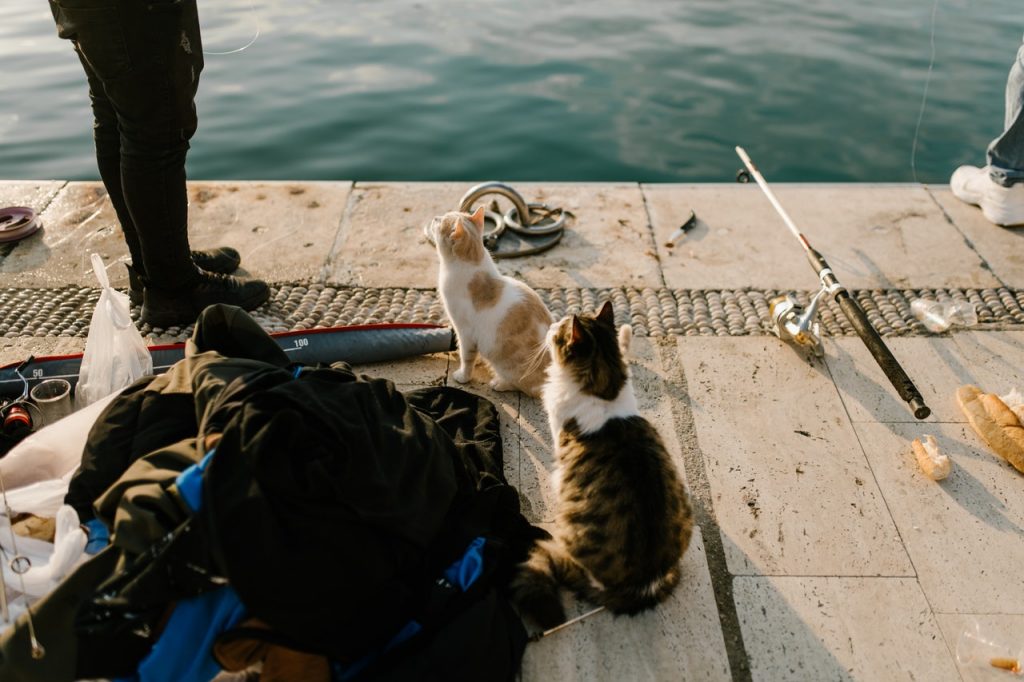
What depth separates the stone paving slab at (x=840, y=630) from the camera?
202 cm

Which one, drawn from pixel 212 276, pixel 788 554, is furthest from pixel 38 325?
pixel 788 554

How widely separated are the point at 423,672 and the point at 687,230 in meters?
3.15

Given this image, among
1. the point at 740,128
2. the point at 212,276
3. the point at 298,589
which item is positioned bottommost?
the point at 740,128

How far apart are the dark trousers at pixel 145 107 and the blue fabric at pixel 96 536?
1.59 meters

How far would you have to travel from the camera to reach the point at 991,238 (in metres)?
4.05

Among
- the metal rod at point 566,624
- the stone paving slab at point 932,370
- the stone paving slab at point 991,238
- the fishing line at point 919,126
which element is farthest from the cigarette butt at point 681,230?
the fishing line at point 919,126

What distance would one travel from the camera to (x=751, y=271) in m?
3.87

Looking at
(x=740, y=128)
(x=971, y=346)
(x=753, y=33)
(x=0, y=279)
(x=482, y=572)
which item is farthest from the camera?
(x=753, y=33)

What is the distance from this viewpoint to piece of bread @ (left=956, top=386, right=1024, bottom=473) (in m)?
2.62

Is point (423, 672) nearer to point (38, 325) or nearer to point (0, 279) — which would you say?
point (38, 325)

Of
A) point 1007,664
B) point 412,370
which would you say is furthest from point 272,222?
point 1007,664

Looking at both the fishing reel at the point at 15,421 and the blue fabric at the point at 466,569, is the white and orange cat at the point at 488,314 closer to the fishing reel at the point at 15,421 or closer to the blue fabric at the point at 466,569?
the blue fabric at the point at 466,569

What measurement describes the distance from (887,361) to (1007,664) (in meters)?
1.13

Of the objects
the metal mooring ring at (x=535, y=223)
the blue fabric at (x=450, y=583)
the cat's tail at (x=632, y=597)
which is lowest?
the metal mooring ring at (x=535, y=223)
